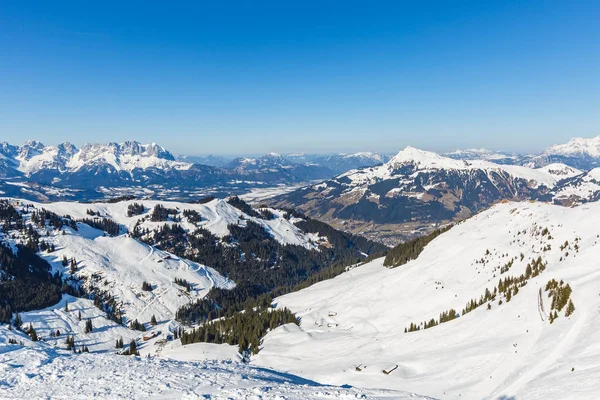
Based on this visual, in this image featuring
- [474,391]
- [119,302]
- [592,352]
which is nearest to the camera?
[592,352]

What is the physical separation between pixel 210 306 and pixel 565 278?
131 m

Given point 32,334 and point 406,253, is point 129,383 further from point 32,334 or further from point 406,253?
point 406,253

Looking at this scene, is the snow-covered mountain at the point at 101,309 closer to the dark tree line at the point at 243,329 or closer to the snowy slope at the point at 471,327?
the dark tree line at the point at 243,329

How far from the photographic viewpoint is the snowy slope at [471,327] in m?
28.4

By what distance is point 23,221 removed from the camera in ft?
604

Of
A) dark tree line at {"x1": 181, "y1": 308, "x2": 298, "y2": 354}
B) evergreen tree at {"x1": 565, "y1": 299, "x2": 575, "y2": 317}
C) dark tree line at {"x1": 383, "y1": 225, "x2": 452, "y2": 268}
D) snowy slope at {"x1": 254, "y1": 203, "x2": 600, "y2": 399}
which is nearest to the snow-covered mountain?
dark tree line at {"x1": 181, "y1": 308, "x2": 298, "y2": 354}

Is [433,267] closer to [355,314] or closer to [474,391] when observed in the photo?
[355,314]

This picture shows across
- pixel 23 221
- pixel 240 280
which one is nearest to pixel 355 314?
pixel 240 280

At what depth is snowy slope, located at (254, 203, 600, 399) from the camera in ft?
93.0

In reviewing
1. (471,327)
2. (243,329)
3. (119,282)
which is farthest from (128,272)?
(471,327)

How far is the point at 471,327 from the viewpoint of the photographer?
42.5 metres

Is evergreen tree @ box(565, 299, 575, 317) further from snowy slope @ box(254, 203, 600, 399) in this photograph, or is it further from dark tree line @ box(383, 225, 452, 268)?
dark tree line @ box(383, 225, 452, 268)

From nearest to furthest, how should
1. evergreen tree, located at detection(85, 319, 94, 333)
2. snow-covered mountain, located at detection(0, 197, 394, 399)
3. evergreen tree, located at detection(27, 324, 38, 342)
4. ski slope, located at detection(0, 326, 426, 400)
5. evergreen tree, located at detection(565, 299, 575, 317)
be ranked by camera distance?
ski slope, located at detection(0, 326, 426, 400) < snow-covered mountain, located at detection(0, 197, 394, 399) < evergreen tree, located at detection(565, 299, 575, 317) < evergreen tree, located at detection(27, 324, 38, 342) < evergreen tree, located at detection(85, 319, 94, 333)

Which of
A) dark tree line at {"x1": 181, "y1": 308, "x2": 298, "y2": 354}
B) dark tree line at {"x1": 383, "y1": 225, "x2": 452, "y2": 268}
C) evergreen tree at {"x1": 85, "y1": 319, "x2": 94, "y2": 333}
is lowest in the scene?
evergreen tree at {"x1": 85, "y1": 319, "x2": 94, "y2": 333}
